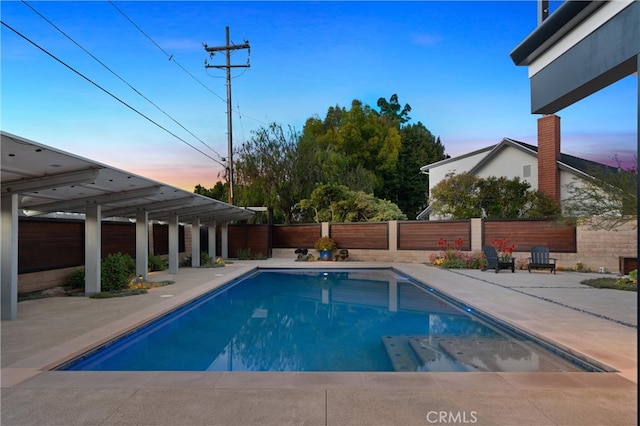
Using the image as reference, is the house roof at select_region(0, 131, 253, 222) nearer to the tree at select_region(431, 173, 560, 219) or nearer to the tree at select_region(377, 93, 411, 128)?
the tree at select_region(431, 173, 560, 219)

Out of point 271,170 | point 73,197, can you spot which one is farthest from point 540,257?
point 271,170

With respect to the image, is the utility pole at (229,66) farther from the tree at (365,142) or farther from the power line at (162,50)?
the tree at (365,142)

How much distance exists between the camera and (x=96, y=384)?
162 inches

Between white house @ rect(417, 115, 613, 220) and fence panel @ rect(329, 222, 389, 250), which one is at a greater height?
white house @ rect(417, 115, 613, 220)

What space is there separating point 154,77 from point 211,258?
26.0ft

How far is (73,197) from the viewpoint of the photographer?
9.39 m

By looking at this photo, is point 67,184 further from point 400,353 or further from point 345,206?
point 345,206

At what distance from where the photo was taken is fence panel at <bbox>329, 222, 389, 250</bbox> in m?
20.6

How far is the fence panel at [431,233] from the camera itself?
18453 mm

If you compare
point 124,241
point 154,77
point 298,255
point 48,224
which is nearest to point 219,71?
point 154,77

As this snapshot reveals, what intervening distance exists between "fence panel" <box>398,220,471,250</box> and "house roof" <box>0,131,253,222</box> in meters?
10.3

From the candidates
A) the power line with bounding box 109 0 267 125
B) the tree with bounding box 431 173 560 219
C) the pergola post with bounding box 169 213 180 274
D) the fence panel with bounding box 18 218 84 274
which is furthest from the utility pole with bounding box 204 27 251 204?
the fence panel with bounding box 18 218 84 274

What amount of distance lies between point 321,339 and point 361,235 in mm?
14303

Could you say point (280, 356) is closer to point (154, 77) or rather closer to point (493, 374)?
point (493, 374)
